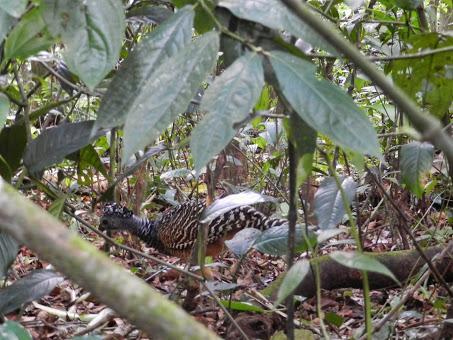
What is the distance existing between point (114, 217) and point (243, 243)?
Answer: 236 centimetres

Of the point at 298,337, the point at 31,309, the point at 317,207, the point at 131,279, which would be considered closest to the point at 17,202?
the point at 131,279

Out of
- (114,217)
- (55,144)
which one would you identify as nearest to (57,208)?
(55,144)

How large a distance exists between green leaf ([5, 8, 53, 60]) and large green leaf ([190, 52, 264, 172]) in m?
0.46

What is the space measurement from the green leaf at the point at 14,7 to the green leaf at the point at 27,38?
19 cm

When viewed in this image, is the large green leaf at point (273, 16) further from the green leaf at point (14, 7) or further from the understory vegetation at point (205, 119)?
the green leaf at point (14, 7)

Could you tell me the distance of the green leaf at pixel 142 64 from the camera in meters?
0.93

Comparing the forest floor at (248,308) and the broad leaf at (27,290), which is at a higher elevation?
the broad leaf at (27,290)

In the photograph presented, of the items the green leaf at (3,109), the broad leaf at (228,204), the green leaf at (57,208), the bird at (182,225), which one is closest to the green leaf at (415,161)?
the broad leaf at (228,204)

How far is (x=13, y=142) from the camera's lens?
145 cm

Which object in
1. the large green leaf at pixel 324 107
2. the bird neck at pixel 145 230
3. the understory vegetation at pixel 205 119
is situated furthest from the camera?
the bird neck at pixel 145 230

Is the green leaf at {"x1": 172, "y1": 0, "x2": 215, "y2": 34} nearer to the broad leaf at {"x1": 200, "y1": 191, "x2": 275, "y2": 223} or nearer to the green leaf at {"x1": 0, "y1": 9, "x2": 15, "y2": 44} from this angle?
the green leaf at {"x1": 0, "y1": 9, "x2": 15, "y2": 44}

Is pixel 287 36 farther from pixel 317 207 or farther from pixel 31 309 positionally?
pixel 31 309

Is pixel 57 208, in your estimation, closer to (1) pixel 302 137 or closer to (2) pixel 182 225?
(1) pixel 302 137

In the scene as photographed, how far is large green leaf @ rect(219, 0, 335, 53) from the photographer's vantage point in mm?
875
